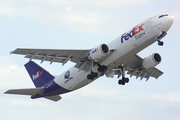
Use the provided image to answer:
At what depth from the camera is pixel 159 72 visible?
42156 millimetres

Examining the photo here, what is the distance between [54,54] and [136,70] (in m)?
10.1

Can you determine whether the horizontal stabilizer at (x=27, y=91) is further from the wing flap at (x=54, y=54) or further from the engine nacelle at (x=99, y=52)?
the engine nacelle at (x=99, y=52)

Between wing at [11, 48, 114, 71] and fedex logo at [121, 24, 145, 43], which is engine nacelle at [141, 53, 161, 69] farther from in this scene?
wing at [11, 48, 114, 71]

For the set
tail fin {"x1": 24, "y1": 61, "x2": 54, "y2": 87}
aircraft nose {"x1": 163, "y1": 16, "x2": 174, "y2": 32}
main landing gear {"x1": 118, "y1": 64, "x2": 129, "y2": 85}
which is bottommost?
main landing gear {"x1": 118, "y1": 64, "x2": 129, "y2": 85}

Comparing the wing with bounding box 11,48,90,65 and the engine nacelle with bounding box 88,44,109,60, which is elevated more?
the wing with bounding box 11,48,90,65

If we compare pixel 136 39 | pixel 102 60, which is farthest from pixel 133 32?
pixel 102 60

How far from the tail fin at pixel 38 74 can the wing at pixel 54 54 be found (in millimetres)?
6257

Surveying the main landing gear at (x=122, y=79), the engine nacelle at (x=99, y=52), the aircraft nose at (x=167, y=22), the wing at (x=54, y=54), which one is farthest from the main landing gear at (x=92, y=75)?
the aircraft nose at (x=167, y=22)

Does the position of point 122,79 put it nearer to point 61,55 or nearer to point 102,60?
point 102,60

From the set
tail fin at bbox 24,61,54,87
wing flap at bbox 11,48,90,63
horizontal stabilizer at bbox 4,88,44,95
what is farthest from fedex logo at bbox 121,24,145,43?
horizontal stabilizer at bbox 4,88,44,95

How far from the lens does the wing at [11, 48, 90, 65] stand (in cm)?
3338

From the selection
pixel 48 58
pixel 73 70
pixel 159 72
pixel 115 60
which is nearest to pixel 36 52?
pixel 48 58

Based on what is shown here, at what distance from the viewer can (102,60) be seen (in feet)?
112

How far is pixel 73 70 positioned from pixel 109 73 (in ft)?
13.1
